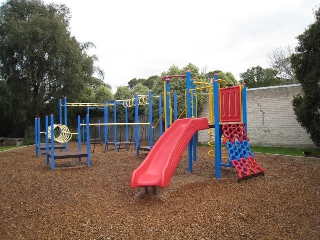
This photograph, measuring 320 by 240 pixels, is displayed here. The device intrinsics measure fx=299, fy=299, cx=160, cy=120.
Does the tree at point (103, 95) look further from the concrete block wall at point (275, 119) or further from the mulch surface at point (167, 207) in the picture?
the mulch surface at point (167, 207)

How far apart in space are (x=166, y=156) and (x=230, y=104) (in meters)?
2.40

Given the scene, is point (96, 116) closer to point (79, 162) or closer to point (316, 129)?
point (79, 162)

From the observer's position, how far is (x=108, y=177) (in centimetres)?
701

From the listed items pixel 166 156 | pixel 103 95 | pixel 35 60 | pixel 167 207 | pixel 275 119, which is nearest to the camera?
pixel 167 207

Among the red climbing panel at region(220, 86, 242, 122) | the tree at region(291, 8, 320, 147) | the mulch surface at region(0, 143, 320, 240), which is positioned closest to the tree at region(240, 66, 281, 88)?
the tree at region(291, 8, 320, 147)

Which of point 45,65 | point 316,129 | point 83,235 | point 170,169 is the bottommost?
point 83,235

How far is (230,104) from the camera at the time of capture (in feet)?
23.7

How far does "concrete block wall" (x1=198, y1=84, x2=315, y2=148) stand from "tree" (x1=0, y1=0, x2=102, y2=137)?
11131 mm

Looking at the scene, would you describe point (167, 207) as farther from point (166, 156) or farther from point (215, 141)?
point (215, 141)

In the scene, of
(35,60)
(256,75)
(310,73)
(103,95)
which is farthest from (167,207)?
(256,75)

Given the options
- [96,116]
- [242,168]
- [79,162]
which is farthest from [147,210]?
[96,116]

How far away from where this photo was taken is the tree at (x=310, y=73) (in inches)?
356

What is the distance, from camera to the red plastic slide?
5078mm

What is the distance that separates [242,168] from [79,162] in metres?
5.41
